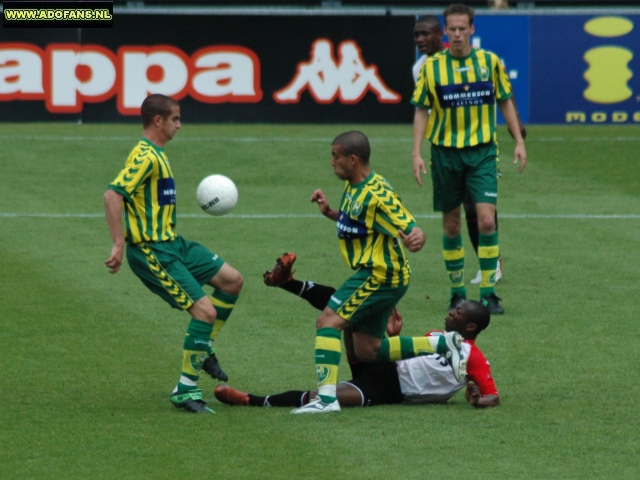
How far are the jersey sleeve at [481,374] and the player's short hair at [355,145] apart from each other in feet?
4.25

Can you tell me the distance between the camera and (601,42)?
791 inches

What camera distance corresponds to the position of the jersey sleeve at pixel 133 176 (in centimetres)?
646

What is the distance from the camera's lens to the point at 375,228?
21.4 ft

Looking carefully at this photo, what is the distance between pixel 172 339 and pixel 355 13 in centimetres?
1223

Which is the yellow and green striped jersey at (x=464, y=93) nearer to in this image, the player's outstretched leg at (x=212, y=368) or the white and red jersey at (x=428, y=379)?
the white and red jersey at (x=428, y=379)

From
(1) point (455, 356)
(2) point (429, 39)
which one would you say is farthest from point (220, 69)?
(1) point (455, 356)

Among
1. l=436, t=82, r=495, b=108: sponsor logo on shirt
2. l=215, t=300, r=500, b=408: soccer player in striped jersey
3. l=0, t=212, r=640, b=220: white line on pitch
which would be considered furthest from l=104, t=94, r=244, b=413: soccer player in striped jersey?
l=0, t=212, r=640, b=220: white line on pitch

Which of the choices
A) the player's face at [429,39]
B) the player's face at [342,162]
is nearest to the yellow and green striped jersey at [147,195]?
the player's face at [342,162]

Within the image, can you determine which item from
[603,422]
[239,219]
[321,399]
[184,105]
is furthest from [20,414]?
[184,105]

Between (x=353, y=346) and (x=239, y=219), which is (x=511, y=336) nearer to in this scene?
(x=353, y=346)

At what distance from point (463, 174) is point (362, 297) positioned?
10.5 ft

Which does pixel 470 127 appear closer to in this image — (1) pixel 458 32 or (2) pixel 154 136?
(1) pixel 458 32

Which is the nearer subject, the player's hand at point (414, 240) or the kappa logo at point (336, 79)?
the player's hand at point (414, 240)

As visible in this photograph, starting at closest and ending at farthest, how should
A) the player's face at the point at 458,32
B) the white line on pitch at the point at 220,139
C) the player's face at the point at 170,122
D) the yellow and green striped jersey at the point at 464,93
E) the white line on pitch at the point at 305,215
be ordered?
the player's face at the point at 170,122 < the player's face at the point at 458,32 < the yellow and green striped jersey at the point at 464,93 < the white line on pitch at the point at 305,215 < the white line on pitch at the point at 220,139
